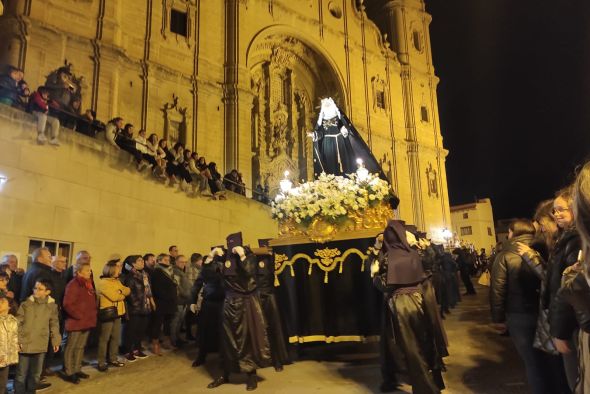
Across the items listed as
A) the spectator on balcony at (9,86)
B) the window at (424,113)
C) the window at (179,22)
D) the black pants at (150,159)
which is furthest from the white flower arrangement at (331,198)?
the window at (424,113)

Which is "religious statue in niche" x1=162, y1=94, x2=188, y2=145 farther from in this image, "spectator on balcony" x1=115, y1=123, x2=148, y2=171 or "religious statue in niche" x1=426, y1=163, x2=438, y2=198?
"religious statue in niche" x1=426, y1=163, x2=438, y2=198

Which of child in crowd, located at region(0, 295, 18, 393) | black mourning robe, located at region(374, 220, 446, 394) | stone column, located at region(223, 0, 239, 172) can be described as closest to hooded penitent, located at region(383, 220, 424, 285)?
black mourning robe, located at region(374, 220, 446, 394)

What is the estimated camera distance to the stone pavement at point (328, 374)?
5637 millimetres

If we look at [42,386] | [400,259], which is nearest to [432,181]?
[400,259]

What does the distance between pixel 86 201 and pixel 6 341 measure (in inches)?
212

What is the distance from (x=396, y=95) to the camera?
3291cm

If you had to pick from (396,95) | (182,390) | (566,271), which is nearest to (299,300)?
(182,390)

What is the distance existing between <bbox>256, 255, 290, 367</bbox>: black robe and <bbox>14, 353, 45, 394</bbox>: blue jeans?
310 centimetres

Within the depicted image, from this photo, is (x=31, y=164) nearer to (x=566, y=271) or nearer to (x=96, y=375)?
(x=96, y=375)

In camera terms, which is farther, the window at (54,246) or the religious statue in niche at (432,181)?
the religious statue in niche at (432,181)

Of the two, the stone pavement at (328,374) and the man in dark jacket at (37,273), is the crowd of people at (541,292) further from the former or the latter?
the man in dark jacket at (37,273)

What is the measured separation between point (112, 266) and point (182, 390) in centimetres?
277

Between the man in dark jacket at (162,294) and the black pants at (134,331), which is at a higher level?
the man in dark jacket at (162,294)

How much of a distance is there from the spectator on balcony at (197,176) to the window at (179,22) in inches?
385
